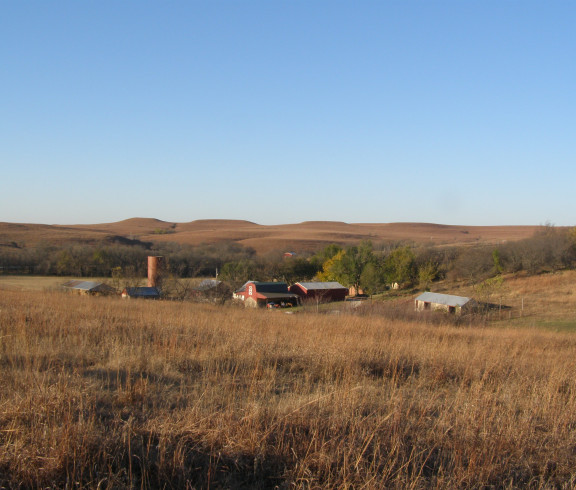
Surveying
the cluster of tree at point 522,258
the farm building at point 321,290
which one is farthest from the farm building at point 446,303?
the cluster of tree at point 522,258

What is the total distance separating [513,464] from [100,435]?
9.99 ft

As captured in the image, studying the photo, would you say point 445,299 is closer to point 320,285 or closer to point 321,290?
point 321,290

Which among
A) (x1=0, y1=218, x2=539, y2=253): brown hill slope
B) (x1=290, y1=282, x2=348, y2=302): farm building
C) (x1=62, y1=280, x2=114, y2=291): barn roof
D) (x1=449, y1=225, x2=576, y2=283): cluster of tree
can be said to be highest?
(x1=0, y1=218, x2=539, y2=253): brown hill slope

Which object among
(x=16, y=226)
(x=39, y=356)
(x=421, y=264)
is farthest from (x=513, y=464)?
(x=16, y=226)

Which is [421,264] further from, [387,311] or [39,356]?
[39,356]

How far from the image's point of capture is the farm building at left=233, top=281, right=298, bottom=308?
53469 millimetres

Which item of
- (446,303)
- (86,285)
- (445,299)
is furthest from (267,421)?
(86,285)

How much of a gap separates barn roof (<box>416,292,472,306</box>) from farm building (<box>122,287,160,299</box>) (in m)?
25.6

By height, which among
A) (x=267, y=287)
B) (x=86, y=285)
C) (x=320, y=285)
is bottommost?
(x=320, y=285)

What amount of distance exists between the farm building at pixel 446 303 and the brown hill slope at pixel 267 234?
143 ft

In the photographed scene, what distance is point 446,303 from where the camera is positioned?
4109 cm

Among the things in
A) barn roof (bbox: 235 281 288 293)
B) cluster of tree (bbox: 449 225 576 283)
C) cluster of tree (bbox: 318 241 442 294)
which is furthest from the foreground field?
cluster of tree (bbox: 449 225 576 283)

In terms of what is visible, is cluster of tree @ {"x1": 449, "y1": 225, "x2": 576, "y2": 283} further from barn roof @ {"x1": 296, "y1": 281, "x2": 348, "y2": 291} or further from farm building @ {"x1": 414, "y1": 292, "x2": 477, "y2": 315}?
barn roof @ {"x1": 296, "y1": 281, "x2": 348, "y2": 291}

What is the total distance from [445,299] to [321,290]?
778 inches
